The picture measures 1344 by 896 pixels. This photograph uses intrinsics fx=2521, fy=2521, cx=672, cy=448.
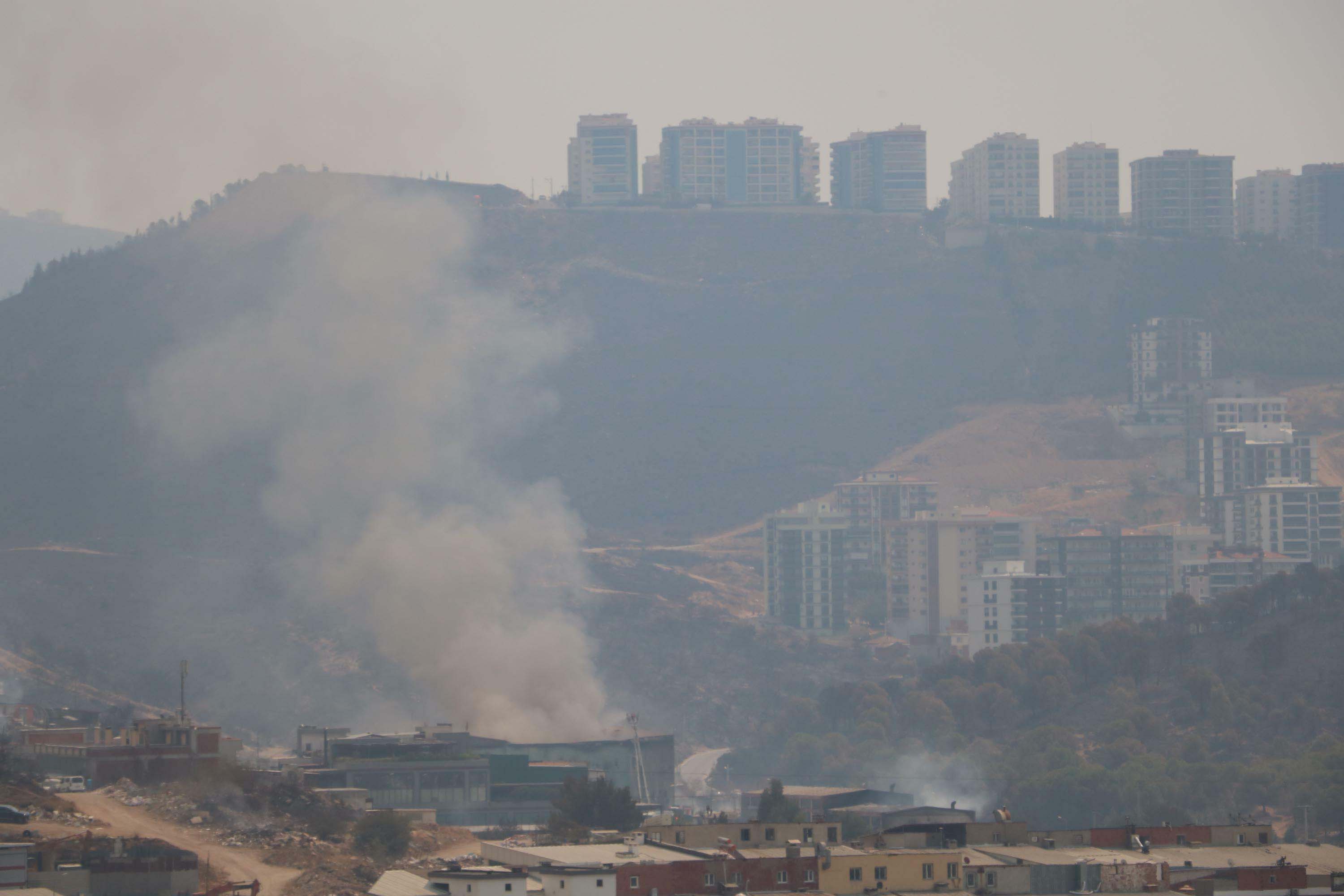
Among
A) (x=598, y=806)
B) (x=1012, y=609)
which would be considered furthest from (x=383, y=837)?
(x=1012, y=609)

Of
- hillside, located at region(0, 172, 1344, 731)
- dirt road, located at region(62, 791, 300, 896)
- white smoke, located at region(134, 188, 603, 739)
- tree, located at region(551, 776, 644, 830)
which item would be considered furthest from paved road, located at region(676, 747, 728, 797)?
dirt road, located at region(62, 791, 300, 896)

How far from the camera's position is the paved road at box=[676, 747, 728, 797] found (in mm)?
115312

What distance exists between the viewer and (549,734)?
111 metres

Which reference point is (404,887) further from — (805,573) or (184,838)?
(805,573)

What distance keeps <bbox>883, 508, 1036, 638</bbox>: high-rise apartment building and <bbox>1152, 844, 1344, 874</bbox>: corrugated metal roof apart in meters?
92.7

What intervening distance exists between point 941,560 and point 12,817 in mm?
A: 98368

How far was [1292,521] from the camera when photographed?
156 m

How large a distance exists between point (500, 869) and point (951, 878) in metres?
9.39

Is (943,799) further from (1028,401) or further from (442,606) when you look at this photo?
(1028,401)

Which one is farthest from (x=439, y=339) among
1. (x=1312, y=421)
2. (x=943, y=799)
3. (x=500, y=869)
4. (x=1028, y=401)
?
(x=500, y=869)

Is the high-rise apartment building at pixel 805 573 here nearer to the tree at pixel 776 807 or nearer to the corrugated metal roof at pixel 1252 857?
the tree at pixel 776 807

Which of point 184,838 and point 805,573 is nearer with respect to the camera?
point 184,838

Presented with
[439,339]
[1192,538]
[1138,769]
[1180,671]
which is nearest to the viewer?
[1138,769]

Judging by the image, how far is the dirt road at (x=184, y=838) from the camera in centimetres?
6138
